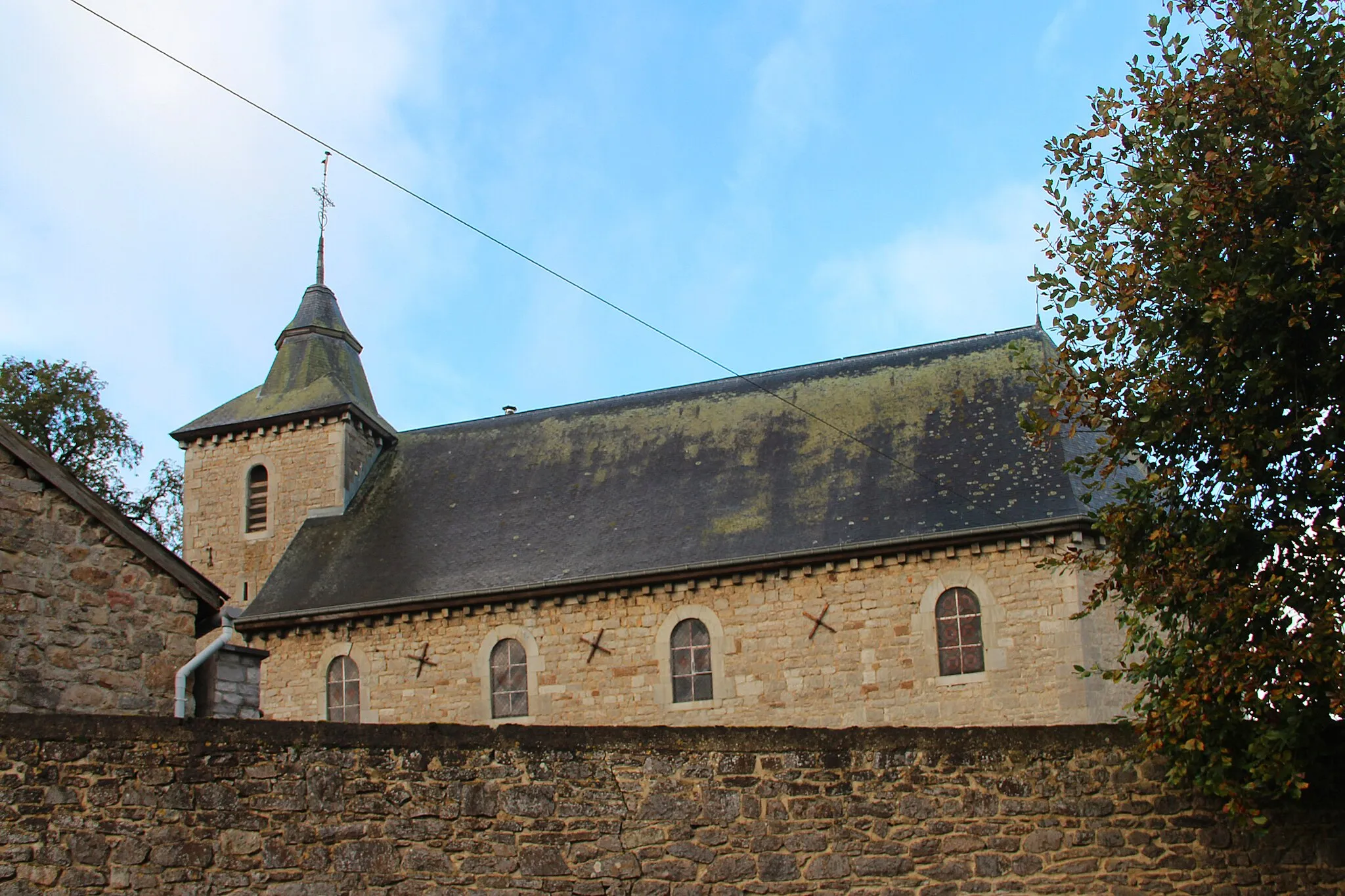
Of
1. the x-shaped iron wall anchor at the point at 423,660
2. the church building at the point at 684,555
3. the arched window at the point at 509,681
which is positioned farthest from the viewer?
the x-shaped iron wall anchor at the point at 423,660

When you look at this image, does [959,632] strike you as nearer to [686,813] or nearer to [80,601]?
[686,813]

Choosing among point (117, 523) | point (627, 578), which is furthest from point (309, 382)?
point (117, 523)

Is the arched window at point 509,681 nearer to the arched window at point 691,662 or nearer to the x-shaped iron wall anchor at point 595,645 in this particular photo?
the x-shaped iron wall anchor at point 595,645

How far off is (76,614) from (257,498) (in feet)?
45.1

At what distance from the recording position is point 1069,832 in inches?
290

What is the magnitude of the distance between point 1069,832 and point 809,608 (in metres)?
9.62

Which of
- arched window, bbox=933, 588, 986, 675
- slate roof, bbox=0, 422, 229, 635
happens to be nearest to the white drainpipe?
slate roof, bbox=0, 422, 229, 635

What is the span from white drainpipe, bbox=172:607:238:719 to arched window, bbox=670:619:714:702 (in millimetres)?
7777

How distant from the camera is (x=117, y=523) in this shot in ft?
33.3

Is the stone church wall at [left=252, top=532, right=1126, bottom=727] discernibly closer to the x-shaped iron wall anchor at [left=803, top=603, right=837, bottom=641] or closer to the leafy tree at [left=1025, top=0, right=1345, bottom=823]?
the x-shaped iron wall anchor at [left=803, top=603, right=837, bottom=641]

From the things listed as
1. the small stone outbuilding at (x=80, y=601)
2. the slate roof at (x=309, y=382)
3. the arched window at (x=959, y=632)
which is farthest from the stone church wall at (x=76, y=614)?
the slate roof at (x=309, y=382)

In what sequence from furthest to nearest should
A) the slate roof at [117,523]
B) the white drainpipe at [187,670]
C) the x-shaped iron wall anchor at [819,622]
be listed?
the x-shaped iron wall anchor at [819,622]
the white drainpipe at [187,670]
the slate roof at [117,523]

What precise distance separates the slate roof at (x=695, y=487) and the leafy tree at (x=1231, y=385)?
7473mm

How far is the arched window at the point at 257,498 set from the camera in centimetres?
2308
